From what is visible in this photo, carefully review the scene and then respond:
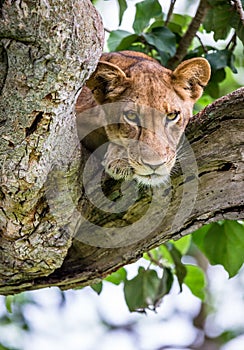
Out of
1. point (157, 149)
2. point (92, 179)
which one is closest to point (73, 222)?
point (92, 179)

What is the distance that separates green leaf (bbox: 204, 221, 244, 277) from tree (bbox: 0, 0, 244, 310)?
0.03 metres

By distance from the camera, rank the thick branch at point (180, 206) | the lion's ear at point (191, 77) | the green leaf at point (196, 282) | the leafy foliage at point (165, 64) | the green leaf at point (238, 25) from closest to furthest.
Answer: the thick branch at point (180, 206) → the lion's ear at point (191, 77) → the green leaf at point (238, 25) → the leafy foliage at point (165, 64) → the green leaf at point (196, 282)

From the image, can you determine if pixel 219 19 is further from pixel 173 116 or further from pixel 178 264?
pixel 178 264

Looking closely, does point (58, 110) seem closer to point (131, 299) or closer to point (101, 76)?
point (101, 76)

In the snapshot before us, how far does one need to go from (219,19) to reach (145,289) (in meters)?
1.28

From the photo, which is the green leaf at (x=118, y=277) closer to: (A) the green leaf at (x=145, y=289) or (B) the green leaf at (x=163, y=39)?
(A) the green leaf at (x=145, y=289)

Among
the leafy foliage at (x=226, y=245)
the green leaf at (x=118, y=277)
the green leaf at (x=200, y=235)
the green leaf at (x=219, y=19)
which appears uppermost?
the green leaf at (x=219, y=19)

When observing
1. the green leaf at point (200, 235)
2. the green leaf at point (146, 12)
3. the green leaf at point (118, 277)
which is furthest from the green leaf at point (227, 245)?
the green leaf at point (146, 12)

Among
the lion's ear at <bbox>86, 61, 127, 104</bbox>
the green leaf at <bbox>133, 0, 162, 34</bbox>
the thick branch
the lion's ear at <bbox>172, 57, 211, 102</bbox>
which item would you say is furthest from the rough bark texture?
the green leaf at <bbox>133, 0, 162, 34</bbox>

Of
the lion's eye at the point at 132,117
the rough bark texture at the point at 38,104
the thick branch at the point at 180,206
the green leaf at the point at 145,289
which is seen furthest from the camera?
the green leaf at the point at 145,289

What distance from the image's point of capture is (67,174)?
2.45 m

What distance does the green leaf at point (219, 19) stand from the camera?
10.8ft

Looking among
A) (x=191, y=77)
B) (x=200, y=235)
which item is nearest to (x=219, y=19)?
(x=191, y=77)

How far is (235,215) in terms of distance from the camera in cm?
265
